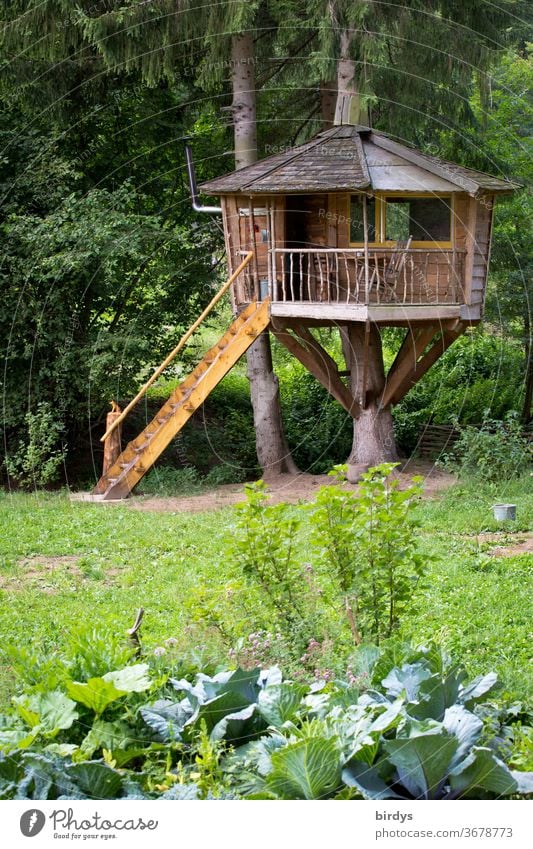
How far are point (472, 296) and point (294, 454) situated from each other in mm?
6105

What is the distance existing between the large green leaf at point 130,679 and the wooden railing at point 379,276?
923 cm

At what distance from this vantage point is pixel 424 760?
14.6 feet

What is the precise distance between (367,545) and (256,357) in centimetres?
1212

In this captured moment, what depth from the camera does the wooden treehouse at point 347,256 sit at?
1403 cm

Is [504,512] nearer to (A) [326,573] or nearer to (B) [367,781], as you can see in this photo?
(A) [326,573]

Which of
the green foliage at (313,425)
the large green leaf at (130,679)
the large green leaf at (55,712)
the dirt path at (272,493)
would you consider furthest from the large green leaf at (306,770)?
the green foliage at (313,425)

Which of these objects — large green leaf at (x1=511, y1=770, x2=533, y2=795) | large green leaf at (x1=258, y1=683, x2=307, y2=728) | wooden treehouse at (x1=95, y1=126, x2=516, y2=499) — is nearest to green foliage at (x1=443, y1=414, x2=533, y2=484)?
wooden treehouse at (x1=95, y1=126, x2=516, y2=499)

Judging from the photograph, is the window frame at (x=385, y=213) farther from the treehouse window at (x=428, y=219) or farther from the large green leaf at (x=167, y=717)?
the large green leaf at (x=167, y=717)

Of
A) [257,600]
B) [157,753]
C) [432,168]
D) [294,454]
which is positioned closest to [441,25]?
[432,168]

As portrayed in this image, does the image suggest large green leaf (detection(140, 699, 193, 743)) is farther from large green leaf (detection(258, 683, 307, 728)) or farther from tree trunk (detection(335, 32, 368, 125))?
tree trunk (detection(335, 32, 368, 125))

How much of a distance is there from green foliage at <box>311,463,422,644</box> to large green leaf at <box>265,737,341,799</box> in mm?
1798

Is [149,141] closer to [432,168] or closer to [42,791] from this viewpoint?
[432,168]

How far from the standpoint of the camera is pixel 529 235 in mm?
19359

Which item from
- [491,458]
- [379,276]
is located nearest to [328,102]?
[379,276]
